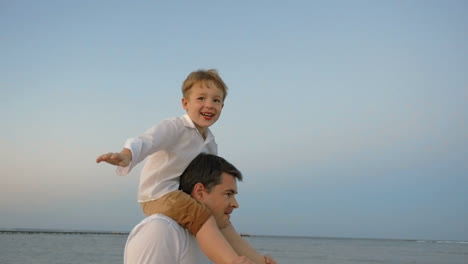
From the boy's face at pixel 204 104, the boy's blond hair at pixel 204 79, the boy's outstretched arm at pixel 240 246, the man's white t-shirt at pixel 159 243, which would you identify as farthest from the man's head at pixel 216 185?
the boy's blond hair at pixel 204 79

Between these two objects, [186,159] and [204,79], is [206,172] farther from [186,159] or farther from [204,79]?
[204,79]

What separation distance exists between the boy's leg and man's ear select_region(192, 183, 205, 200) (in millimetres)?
75

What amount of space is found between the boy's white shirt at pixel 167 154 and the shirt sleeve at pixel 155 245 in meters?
0.36

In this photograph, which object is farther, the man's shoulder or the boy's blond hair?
the boy's blond hair

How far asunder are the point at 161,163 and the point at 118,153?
551 millimetres

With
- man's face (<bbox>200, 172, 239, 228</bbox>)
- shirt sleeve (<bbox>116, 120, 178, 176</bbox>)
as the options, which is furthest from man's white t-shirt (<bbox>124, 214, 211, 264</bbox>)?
shirt sleeve (<bbox>116, 120, 178, 176</bbox>)

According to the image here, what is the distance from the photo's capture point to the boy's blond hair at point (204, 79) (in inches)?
142

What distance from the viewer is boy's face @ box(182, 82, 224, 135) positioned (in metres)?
3.52

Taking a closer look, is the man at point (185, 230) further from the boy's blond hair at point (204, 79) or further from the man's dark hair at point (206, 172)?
the boy's blond hair at point (204, 79)

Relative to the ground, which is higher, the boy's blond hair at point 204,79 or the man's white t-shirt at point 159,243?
the boy's blond hair at point 204,79

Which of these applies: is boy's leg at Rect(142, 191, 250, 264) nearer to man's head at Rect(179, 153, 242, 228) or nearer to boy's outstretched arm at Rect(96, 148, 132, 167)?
man's head at Rect(179, 153, 242, 228)

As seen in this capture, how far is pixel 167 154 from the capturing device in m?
3.33

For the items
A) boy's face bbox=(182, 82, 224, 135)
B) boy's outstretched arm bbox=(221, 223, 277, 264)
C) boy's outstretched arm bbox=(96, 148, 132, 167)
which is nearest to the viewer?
boy's outstretched arm bbox=(96, 148, 132, 167)

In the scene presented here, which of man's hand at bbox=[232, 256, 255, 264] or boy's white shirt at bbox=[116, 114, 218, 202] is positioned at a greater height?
boy's white shirt at bbox=[116, 114, 218, 202]
